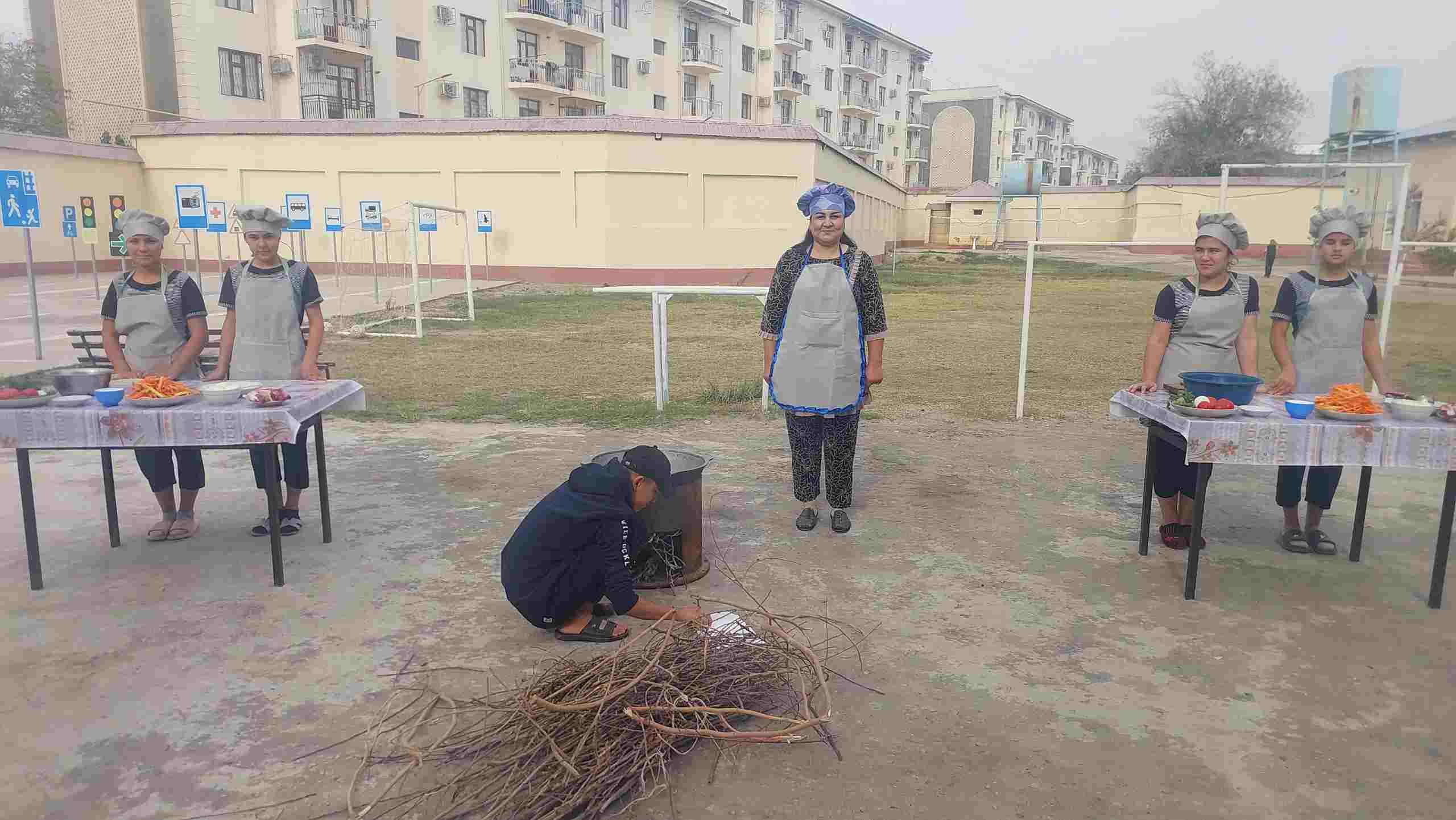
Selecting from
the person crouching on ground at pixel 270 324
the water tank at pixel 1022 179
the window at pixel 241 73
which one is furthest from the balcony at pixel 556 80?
the person crouching on ground at pixel 270 324

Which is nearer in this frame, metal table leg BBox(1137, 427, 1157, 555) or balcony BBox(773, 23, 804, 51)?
metal table leg BBox(1137, 427, 1157, 555)

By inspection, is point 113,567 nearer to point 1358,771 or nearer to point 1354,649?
point 1358,771

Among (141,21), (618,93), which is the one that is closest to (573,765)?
(141,21)

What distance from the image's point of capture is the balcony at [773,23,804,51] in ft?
161

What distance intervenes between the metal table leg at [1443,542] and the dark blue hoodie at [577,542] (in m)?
3.30

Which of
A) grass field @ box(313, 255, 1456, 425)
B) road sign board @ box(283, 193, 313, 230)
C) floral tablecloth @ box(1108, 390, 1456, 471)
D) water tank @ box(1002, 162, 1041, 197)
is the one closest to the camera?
floral tablecloth @ box(1108, 390, 1456, 471)

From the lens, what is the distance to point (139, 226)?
456 cm

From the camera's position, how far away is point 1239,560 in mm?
4629

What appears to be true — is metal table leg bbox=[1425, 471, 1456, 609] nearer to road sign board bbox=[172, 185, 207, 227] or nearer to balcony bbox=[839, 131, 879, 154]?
road sign board bbox=[172, 185, 207, 227]

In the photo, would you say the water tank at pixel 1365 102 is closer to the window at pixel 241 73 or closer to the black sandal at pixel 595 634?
the black sandal at pixel 595 634

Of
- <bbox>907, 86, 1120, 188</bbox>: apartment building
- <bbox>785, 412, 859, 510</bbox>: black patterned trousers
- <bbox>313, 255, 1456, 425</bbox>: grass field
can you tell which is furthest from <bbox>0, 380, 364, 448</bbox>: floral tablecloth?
<bbox>907, 86, 1120, 188</bbox>: apartment building

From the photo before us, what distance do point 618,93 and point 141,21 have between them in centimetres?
1794

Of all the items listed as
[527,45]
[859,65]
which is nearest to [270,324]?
[527,45]

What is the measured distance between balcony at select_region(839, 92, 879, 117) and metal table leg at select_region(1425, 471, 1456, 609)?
5616 cm
